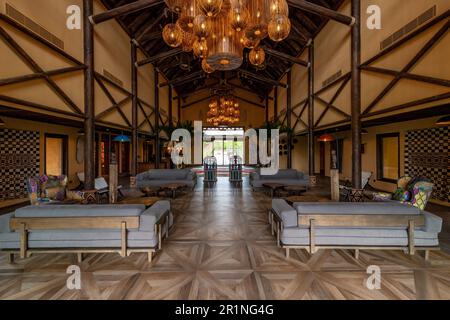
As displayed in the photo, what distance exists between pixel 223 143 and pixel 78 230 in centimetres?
1794

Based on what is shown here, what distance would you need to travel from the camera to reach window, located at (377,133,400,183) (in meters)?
7.81

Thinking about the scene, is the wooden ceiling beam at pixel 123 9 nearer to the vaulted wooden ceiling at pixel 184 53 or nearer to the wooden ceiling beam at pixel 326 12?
the vaulted wooden ceiling at pixel 184 53

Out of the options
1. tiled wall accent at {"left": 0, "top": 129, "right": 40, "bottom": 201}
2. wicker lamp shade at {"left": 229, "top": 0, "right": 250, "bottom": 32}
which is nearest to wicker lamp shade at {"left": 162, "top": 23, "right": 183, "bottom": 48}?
wicker lamp shade at {"left": 229, "top": 0, "right": 250, "bottom": 32}

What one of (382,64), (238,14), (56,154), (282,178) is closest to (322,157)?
(282,178)

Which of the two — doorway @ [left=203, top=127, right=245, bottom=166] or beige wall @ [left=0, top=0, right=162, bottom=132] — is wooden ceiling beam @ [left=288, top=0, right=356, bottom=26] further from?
doorway @ [left=203, top=127, right=245, bottom=166]

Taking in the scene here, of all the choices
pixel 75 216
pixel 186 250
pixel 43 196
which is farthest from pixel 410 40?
pixel 43 196

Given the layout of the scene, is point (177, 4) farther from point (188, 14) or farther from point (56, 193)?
point (56, 193)

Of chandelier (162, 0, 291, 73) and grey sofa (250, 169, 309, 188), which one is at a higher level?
chandelier (162, 0, 291, 73)

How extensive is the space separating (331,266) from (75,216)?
10.7ft

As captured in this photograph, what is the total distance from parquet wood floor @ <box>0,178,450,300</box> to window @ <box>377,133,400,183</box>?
568 centimetres

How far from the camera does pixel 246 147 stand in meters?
20.0

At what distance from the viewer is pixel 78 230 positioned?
9.54 feet
